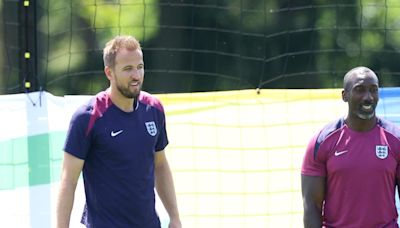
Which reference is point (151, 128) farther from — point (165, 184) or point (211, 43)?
point (211, 43)

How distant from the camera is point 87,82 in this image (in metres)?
7.24

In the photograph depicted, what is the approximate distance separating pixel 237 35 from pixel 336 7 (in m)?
0.86

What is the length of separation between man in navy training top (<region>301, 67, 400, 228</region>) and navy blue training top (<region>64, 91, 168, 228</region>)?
36.7 inches

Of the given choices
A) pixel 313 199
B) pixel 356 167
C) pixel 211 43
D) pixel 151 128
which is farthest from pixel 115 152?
pixel 211 43

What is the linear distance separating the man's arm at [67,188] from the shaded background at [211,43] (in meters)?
2.09

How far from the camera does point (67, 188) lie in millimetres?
4949

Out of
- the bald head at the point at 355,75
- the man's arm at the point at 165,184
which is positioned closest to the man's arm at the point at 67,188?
the man's arm at the point at 165,184

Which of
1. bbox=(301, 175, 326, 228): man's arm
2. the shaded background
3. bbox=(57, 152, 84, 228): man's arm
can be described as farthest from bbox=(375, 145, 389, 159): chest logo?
the shaded background

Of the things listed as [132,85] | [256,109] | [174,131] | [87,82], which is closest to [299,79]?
[256,109]

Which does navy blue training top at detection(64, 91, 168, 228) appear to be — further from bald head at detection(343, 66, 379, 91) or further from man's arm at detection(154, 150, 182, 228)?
bald head at detection(343, 66, 379, 91)

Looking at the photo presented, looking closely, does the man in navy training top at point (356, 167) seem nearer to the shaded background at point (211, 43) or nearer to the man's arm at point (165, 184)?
the man's arm at point (165, 184)

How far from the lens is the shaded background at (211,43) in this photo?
7082 mm

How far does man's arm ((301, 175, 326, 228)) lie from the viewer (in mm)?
5258

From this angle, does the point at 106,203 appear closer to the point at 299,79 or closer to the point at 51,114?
the point at 51,114
